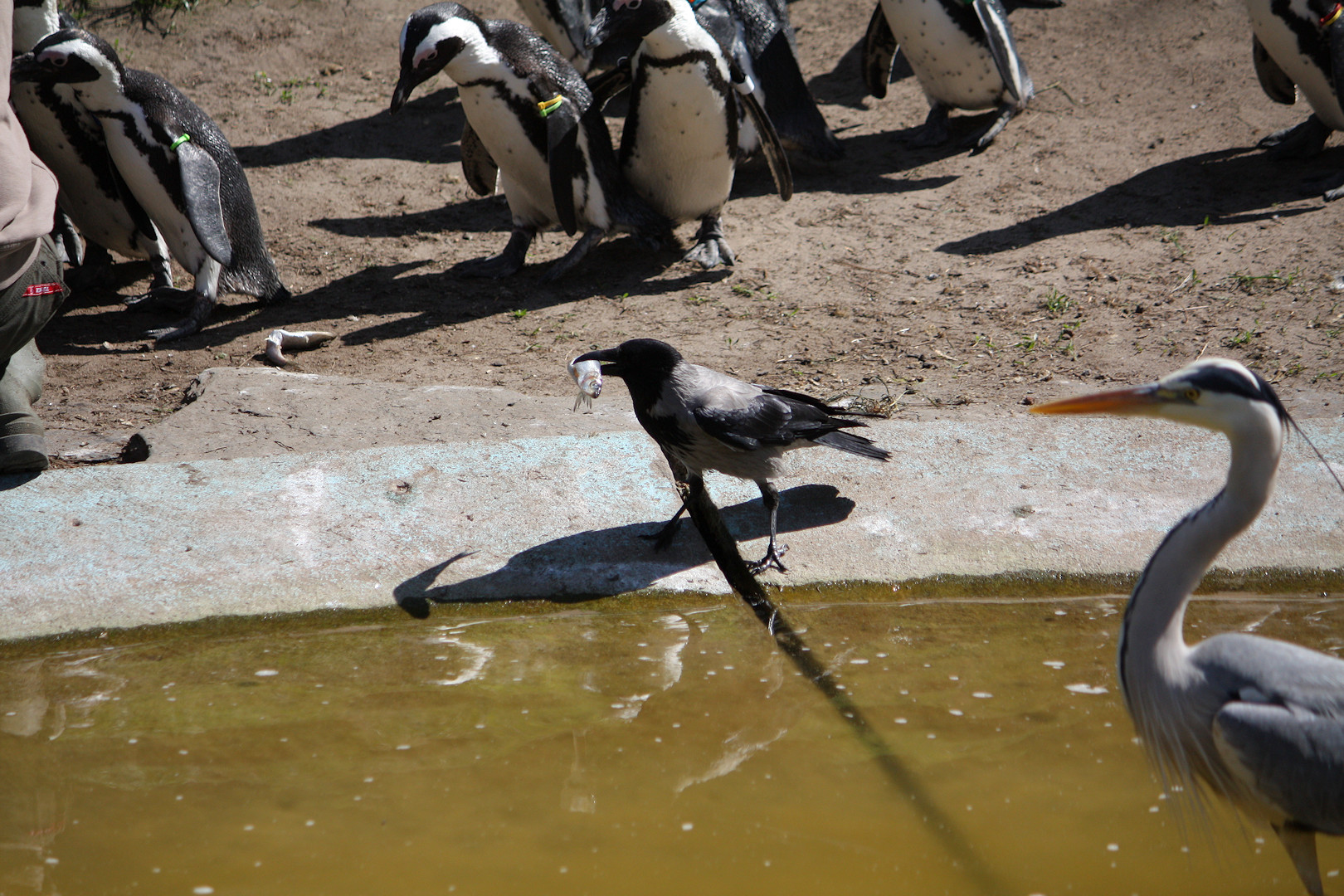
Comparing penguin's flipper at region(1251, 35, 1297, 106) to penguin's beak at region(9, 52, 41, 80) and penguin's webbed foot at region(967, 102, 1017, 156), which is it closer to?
penguin's webbed foot at region(967, 102, 1017, 156)

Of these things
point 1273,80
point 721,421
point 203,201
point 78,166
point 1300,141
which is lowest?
point 721,421

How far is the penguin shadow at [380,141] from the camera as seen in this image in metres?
7.12

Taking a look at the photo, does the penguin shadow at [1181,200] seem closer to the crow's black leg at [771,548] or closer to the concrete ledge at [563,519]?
the concrete ledge at [563,519]

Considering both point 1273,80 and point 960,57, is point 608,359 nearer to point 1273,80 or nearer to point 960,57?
point 960,57

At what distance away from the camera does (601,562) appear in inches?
114

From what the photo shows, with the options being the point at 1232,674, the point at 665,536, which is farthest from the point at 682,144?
the point at 1232,674

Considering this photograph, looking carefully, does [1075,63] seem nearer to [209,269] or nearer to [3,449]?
[209,269]

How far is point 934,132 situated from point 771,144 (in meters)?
2.03

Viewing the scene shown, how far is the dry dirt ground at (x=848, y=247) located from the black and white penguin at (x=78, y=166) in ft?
1.04

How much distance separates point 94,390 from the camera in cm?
446

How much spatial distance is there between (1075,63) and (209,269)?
627 cm

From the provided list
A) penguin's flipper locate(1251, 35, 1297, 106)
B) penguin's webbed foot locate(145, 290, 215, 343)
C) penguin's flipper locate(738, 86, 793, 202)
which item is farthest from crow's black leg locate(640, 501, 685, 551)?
penguin's flipper locate(1251, 35, 1297, 106)

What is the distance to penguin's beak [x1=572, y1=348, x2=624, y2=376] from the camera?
3.04 m

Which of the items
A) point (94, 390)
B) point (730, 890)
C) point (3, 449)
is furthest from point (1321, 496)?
point (94, 390)
